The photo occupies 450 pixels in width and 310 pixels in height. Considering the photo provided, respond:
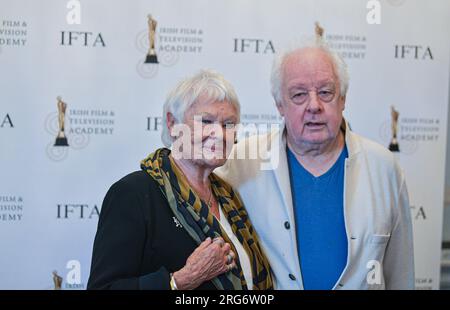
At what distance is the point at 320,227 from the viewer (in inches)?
58.4

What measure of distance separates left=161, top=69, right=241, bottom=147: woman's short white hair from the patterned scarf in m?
0.13

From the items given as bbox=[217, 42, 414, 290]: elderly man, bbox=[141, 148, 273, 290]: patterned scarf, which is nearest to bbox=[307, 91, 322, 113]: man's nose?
bbox=[217, 42, 414, 290]: elderly man

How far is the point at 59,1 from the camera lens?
2.35 metres

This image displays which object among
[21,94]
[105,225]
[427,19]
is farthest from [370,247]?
[21,94]

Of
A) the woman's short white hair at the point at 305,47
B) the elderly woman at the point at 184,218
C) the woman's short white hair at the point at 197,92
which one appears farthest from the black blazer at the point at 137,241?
the woman's short white hair at the point at 305,47

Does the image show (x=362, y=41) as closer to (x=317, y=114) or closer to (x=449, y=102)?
(x=449, y=102)

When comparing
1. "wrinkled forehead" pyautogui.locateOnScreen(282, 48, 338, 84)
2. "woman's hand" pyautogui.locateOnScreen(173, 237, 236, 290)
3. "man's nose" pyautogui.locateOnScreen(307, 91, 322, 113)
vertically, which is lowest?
"woman's hand" pyautogui.locateOnScreen(173, 237, 236, 290)

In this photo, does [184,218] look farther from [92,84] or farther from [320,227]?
[92,84]

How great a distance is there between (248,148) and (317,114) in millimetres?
248

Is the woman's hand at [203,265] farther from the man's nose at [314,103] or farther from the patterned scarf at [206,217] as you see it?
the man's nose at [314,103]

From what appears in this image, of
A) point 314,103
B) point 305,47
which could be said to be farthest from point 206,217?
point 305,47

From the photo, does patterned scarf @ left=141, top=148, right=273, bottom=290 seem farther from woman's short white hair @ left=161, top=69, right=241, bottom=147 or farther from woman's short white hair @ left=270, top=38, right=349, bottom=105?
woman's short white hair @ left=270, top=38, right=349, bottom=105

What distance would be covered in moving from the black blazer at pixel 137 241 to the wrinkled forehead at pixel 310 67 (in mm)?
474

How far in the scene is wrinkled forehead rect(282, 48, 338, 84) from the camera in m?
1.47
